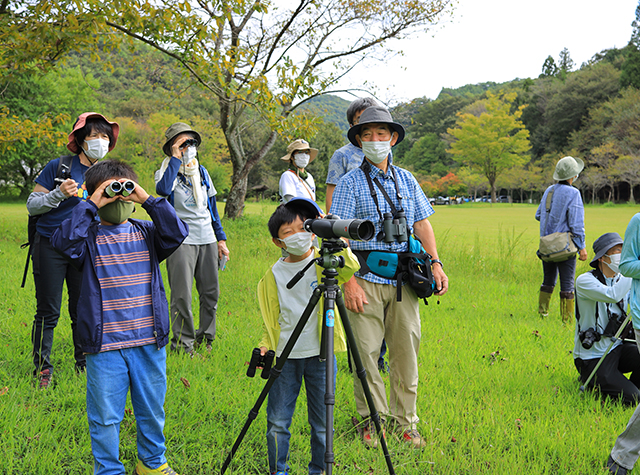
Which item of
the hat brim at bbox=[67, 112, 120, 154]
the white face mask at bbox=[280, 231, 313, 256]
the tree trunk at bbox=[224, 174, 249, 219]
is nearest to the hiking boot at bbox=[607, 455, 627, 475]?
the white face mask at bbox=[280, 231, 313, 256]

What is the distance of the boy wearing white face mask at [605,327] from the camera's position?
11.8ft

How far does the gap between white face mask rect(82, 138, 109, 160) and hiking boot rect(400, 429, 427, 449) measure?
309 centimetres

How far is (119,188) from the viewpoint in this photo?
2.29 metres

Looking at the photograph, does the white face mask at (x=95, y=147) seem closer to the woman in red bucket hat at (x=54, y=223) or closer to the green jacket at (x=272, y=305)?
the woman in red bucket hat at (x=54, y=223)

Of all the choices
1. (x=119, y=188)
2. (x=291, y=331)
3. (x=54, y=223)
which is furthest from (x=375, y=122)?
(x=54, y=223)

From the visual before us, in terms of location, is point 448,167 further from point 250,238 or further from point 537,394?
point 537,394

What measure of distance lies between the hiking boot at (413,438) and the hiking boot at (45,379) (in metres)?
2.86

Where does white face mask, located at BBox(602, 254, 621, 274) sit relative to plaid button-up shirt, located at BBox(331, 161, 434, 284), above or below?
below

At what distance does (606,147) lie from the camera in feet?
130

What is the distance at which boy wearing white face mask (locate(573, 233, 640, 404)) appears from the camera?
3.59 meters

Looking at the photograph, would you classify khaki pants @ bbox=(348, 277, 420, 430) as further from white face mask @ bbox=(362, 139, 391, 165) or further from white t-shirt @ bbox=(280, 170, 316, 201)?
white t-shirt @ bbox=(280, 170, 316, 201)

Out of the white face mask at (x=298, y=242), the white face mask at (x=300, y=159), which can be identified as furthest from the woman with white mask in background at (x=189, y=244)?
the white face mask at (x=298, y=242)

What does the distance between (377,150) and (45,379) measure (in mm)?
3282

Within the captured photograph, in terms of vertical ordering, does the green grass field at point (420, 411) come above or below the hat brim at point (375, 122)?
below
